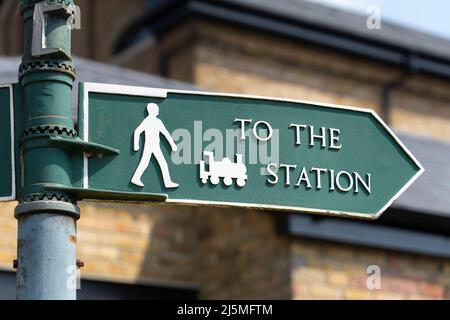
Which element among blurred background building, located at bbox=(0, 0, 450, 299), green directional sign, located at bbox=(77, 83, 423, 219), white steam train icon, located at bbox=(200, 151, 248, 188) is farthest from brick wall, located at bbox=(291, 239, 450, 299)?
white steam train icon, located at bbox=(200, 151, 248, 188)

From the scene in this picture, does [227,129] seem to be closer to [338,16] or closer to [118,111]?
[118,111]

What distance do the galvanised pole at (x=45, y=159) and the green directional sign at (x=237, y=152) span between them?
0.27 ft

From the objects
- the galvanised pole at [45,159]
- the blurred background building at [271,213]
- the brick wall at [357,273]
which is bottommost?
the galvanised pole at [45,159]

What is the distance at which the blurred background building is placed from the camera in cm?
1026

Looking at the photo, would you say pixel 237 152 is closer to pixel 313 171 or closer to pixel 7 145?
pixel 313 171

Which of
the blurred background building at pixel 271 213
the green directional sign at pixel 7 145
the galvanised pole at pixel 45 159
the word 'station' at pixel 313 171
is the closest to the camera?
the galvanised pole at pixel 45 159

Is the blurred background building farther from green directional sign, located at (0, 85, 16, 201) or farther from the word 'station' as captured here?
green directional sign, located at (0, 85, 16, 201)

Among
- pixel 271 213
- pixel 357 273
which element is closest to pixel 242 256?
pixel 271 213

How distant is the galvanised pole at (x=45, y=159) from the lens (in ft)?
10.6

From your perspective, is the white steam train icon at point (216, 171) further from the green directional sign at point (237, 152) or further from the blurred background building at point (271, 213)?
the blurred background building at point (271, 213)

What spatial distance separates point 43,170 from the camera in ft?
10.9

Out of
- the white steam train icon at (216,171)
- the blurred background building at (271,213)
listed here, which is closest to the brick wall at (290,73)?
the blurred background building at (271,213)

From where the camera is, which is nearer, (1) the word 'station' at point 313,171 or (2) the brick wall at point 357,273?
(1) the word 'station' at point 313,171

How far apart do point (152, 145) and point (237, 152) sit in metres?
0.27
